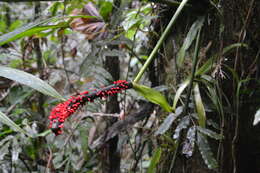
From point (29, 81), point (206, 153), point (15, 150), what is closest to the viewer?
point (29, 81)

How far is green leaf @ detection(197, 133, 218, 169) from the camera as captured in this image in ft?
2.28

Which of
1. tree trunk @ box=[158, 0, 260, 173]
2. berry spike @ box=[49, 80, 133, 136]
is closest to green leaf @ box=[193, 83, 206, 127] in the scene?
tree trunk @ box=[158, 0, 260, 173]

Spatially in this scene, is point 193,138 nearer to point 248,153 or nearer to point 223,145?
point 223,145

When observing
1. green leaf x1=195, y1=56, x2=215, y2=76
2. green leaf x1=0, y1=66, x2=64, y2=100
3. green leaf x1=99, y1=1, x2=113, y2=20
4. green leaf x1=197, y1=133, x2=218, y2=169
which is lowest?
green leaf x1=197, y1=133, x2=218, y2=169

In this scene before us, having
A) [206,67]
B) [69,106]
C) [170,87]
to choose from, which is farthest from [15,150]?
[206,67]

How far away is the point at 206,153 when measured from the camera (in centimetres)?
71

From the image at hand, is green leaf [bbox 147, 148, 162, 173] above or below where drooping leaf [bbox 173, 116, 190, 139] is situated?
below

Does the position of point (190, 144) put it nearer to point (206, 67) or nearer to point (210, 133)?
point (210, 133)

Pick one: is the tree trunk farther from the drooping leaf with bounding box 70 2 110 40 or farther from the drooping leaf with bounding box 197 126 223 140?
the drooping leaf with bounding box 70 2 110 40

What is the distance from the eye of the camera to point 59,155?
115 centimetres

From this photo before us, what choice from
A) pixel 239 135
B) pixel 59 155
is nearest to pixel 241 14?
pixel 239 135

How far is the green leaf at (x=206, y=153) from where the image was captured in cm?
69

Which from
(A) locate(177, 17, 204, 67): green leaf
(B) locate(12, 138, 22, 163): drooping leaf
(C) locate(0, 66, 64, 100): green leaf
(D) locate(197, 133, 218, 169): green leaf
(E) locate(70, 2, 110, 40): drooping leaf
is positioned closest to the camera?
(C) locate(0, 66, 64, 100): green leaf

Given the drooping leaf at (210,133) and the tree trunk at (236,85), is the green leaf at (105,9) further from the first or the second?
the drooping leaf at (210,133)
